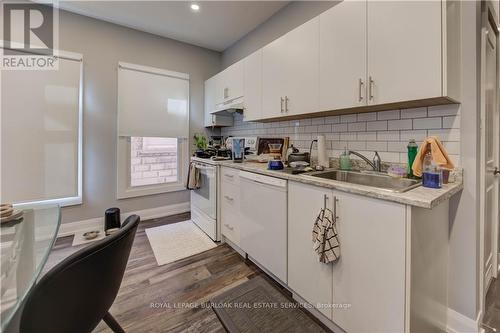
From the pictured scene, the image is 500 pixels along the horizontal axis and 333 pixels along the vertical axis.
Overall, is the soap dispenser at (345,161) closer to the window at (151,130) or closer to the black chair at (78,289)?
the black chair at (78,289)

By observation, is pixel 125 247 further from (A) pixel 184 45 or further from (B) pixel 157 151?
(A) pixel 184 45

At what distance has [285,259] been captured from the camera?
1683 mm

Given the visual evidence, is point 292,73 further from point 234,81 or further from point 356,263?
point 356,263

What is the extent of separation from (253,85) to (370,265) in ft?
7.07

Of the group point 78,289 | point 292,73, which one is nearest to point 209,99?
point 292,73

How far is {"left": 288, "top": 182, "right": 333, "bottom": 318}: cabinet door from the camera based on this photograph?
1.39m

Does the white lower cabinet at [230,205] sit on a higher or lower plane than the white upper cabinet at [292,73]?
lower

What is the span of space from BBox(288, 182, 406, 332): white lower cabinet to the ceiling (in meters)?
2.41

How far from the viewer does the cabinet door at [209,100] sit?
354 cm

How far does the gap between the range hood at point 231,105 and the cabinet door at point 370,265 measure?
6.34 ft

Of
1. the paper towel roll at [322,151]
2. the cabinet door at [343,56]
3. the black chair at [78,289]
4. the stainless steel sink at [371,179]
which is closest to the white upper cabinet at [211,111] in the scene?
the paper towel roll at [322,151]

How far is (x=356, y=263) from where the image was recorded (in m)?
1.21

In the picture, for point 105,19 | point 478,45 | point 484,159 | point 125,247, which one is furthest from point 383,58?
point 105,19

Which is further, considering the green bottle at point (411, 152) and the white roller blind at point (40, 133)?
the white roller blind at point (40, 133)
